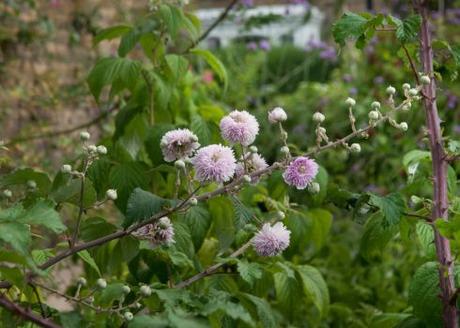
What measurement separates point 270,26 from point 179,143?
14.1ft

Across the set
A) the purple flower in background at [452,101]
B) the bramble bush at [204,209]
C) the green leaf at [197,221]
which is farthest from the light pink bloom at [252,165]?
the purple flower in background at [452,101]

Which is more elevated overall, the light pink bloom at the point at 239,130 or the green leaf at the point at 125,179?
the light pink bloom at the point at 239,130

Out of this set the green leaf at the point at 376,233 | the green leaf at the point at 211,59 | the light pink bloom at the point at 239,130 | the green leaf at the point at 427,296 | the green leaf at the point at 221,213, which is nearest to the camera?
the light pink bloom at the point at 239,130

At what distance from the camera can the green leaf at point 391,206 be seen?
1.56m

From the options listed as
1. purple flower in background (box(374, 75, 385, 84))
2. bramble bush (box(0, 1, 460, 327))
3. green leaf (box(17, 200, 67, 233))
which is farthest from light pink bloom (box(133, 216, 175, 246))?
purple flower in background (box(374, 75, 385, 84))

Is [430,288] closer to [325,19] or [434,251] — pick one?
[434,251]

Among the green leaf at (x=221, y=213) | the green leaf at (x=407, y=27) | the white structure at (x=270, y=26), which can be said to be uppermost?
the green leaf at (x=407, y=27)

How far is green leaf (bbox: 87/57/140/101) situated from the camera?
2.11m

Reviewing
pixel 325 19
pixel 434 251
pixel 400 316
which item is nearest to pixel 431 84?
pixel 434 251

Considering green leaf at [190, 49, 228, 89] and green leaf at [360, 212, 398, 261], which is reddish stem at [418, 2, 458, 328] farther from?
green leaf at [190, 49, 228, 89]

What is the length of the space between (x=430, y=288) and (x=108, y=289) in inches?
25.8

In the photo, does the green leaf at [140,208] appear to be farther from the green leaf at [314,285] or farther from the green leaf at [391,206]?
the green leaf at [314,285]

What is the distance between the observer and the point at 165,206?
A: 4.93ft

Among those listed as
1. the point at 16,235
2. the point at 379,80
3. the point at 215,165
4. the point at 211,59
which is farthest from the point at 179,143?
the point at 379,80
